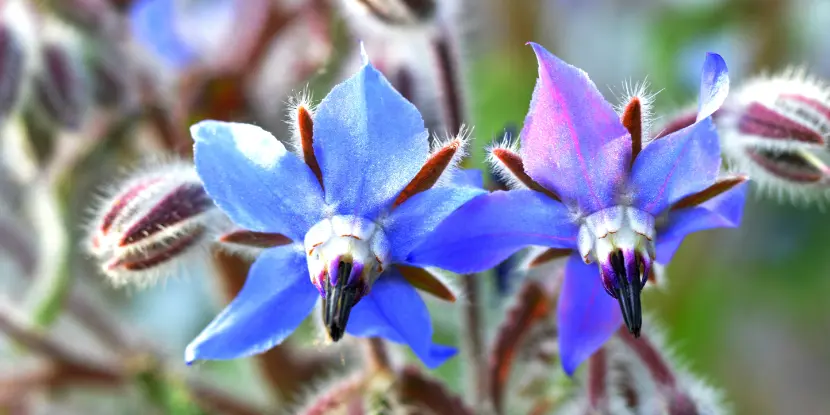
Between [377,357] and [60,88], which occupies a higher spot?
[60,88]

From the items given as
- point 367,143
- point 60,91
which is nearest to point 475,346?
point 367,143

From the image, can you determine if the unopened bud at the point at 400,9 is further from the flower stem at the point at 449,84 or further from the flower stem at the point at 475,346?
the flower stem at the point at 475,346

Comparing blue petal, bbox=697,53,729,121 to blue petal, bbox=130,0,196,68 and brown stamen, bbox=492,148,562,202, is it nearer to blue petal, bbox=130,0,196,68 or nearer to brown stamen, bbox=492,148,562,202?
brown stamen, bbox=492,148,562,202

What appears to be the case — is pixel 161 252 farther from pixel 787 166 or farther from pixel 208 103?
pixel 787 166

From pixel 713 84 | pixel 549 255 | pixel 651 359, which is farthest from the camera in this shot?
pixel 651 359

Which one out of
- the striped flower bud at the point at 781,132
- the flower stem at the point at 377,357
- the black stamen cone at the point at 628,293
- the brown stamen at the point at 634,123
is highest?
the striped flower bud at the point at 781,132

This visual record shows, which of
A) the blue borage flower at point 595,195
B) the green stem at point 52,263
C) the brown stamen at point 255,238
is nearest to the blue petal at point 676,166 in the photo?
the blue borage flower at point 595,195

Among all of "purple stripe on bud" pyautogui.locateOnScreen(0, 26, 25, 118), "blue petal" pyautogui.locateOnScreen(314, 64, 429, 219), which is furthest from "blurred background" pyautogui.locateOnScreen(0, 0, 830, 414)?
"blue petal" pyautogui.locateOnScreen(314, 64, 429, 219)
